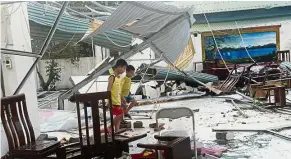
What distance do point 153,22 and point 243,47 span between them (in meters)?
9.96

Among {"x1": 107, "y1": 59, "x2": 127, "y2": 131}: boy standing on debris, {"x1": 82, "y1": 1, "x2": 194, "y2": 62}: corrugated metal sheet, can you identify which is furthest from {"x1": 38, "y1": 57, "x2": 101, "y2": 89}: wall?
{"x1": 107, "y1": 59, "x2": 127, "y2": 131}: boy standing on debris

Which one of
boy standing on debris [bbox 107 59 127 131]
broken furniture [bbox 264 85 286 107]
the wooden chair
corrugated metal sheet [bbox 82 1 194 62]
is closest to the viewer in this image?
the wooden chair

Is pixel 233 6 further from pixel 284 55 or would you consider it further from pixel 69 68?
pixel 69 68

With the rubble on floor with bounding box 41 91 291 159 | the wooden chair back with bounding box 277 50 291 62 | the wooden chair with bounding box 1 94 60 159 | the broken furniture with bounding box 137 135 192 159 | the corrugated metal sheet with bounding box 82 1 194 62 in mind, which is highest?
the corrugated metal sheet with bounding box 82 1 194 62

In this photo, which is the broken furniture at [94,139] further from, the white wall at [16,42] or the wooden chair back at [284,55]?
the wooden chair back at [284,55]

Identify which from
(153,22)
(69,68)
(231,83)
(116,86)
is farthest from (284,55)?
(69,68)

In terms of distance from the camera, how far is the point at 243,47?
47.5 feet

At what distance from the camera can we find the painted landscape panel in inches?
563

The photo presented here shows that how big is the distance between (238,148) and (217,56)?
10.1 metres

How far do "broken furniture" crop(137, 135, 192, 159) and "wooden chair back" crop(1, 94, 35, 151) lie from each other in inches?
49.6

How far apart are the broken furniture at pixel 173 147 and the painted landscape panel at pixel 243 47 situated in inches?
443

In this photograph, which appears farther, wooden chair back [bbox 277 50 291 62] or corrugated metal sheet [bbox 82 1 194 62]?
wooden chair back [bbox 277 50 291 62]

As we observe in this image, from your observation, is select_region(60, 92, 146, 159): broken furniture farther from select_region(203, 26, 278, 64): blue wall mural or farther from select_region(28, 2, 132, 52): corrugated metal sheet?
select_region(203, 26, 278, 64): blue wall mural

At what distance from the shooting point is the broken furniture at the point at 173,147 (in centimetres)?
335
